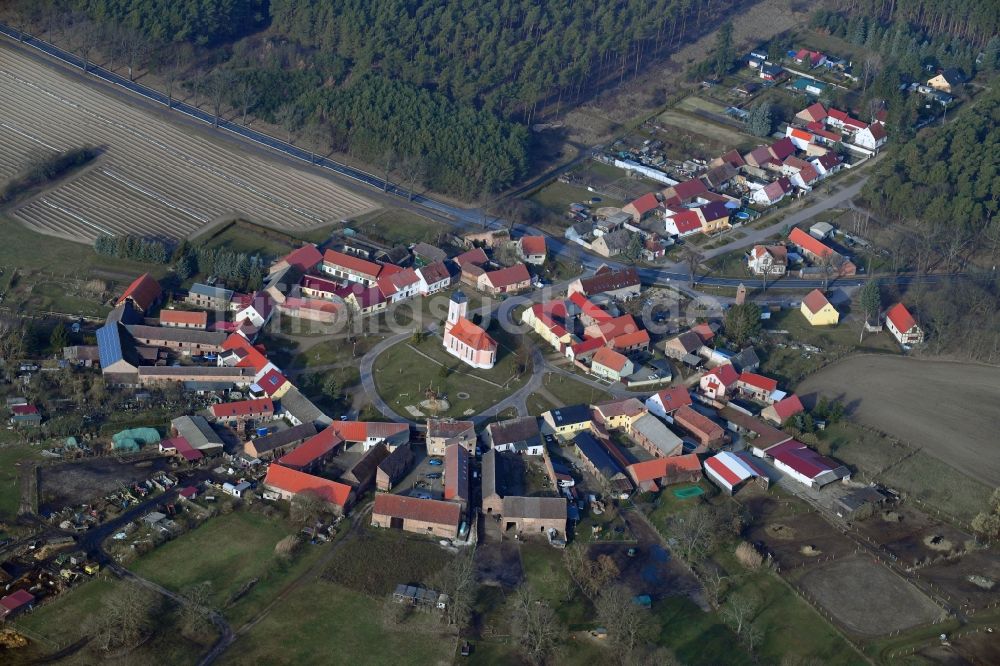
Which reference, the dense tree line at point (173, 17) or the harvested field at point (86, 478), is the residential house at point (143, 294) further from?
the dense tree line at point (173, 17)

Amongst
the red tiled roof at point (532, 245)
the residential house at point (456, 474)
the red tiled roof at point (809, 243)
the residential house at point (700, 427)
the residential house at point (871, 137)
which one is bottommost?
the residential house at point (456, 474)

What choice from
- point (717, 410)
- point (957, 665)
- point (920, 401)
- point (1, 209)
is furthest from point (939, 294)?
point (1, 209)

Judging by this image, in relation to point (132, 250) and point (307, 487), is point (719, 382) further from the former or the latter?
point (132, 250)

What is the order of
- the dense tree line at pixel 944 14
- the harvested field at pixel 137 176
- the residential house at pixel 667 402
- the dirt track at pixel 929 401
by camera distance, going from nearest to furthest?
the dirt track at pixel 929 401 → the residential house at pixel 667 402 → the harvested field at pixel 137 176 → the dense tree line at pixel 944 14

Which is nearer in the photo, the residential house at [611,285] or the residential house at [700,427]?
the residential house at [700,427]

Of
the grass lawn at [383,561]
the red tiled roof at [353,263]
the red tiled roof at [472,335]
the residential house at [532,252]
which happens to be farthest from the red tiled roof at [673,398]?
the red tiled roof at [353,263]

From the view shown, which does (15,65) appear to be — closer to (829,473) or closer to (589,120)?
(589,120)

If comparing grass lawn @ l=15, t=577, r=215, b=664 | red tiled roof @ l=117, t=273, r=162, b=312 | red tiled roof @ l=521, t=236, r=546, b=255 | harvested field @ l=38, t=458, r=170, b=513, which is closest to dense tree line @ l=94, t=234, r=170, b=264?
red tiled roof @ l=117, t=273, r=162, b=312
